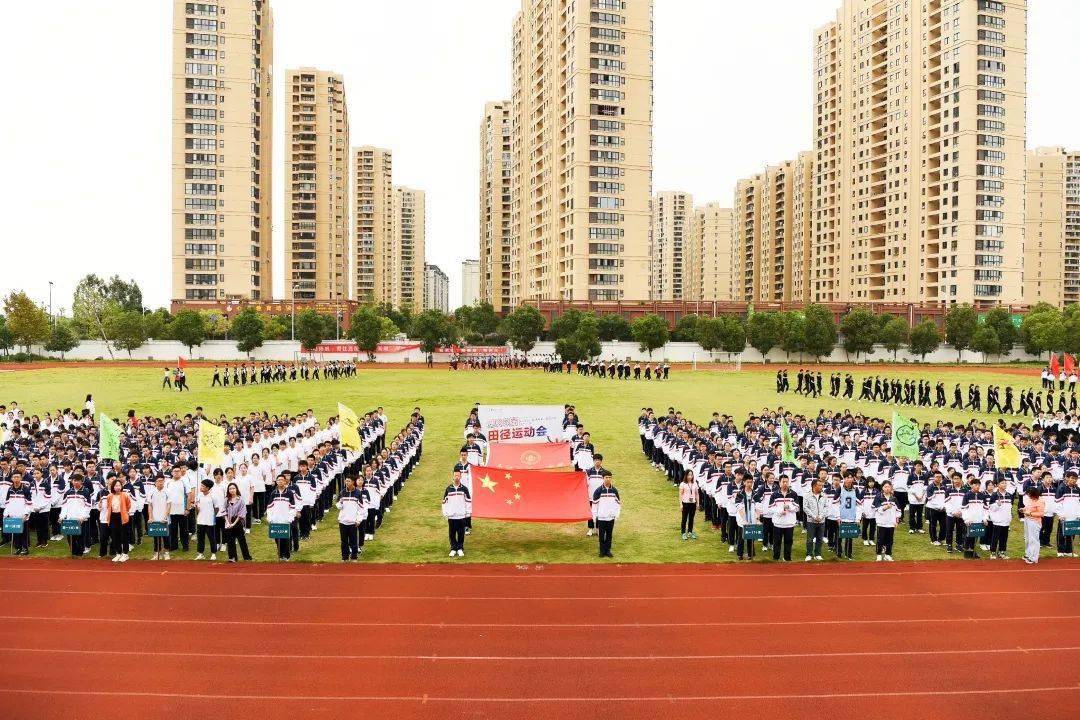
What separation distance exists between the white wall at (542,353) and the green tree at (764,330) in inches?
115

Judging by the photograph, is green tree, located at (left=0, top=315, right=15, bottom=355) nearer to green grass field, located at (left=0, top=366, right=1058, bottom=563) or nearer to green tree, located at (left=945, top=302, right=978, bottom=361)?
green grass field, located at (left=0, top=366, right=1058, bottom=563)

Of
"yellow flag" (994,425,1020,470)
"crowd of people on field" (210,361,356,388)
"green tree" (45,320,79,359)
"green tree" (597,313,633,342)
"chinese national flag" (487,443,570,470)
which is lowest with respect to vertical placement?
"chinese national flag" (487,443,570,470)

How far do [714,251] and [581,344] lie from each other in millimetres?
102641

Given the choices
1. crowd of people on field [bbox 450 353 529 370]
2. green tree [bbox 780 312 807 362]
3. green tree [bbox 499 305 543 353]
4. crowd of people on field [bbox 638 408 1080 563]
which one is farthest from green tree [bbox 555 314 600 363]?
crowd of people on field [bbox 638 408 1080 563]

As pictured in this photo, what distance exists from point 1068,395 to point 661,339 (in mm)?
35292

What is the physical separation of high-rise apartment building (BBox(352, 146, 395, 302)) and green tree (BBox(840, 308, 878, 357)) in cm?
10991

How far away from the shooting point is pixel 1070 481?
A: 13688 millimetres

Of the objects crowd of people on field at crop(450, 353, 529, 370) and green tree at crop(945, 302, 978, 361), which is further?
green tree at crop(945, 302, 978, 361)

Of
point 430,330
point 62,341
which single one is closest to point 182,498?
point 430,330

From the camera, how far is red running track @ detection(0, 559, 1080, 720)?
8336 mm

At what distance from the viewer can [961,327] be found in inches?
2943

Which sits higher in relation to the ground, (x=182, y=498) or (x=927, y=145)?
(x=927, y=145)

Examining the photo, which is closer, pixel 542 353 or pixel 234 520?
pixel 234 520

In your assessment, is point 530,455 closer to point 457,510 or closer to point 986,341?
point 457,510
